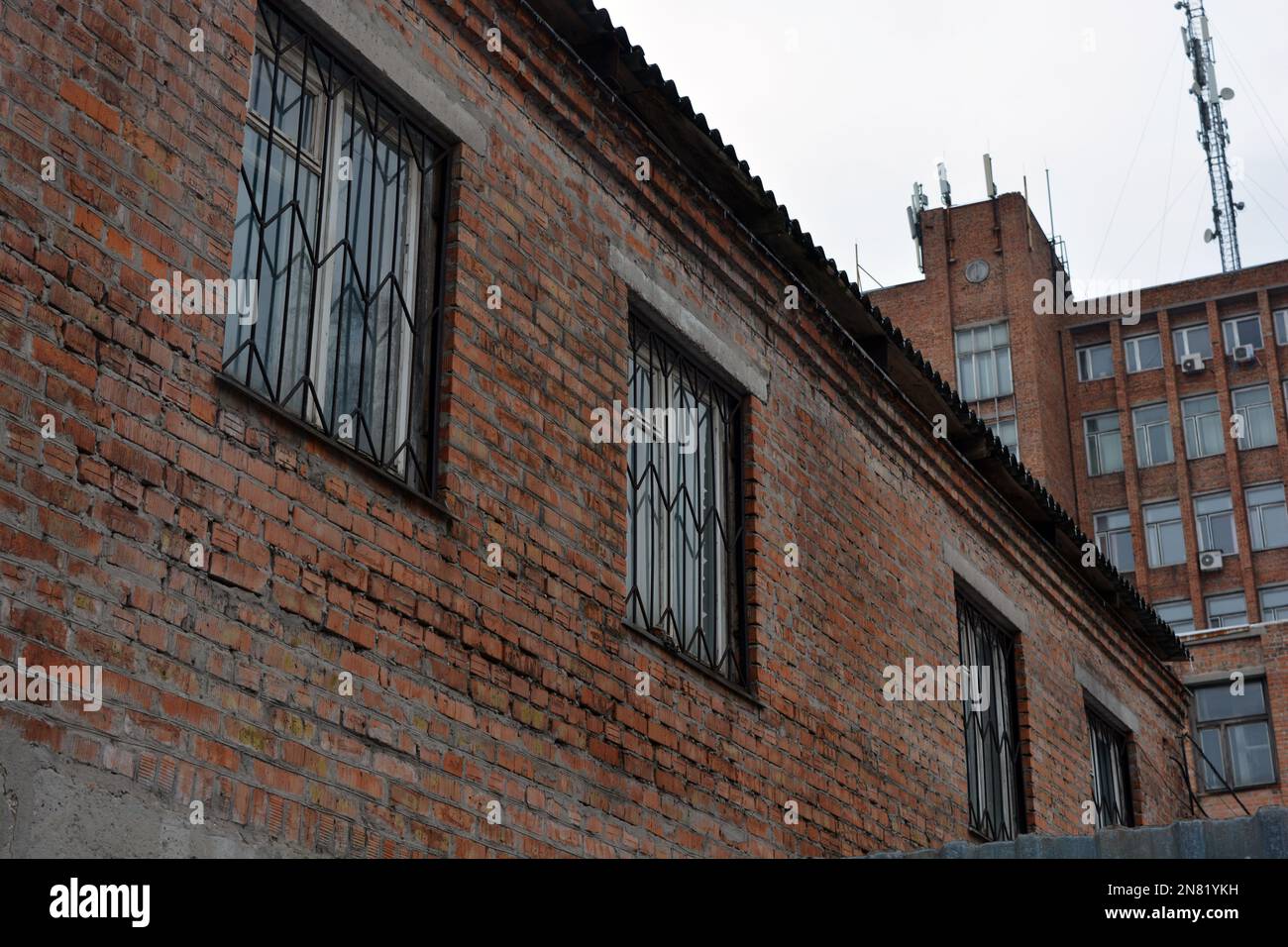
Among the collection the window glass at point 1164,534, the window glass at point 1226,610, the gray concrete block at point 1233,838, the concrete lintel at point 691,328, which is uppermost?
the window glass at point 1164,534

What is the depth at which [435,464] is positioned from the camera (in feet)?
23.9

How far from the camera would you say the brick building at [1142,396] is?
4731 centimetres

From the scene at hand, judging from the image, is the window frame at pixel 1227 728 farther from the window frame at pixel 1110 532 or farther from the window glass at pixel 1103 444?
the window glass at pixel 1103 444

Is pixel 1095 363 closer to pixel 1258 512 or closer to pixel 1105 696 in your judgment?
pixel 1258 512

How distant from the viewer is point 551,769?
7.42 meters

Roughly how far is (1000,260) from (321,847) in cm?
4493

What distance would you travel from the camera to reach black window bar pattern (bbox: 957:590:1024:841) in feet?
40.2

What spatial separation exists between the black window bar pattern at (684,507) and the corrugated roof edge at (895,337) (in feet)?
3.90

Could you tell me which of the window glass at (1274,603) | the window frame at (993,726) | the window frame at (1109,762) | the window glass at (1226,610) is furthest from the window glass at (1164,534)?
the window frame at (993,726)

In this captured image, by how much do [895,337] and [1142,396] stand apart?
1597 inches

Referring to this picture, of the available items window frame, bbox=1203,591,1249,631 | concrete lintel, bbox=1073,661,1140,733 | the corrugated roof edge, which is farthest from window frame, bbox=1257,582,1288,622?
concrete lintel, bbox=1073,661,1140,733

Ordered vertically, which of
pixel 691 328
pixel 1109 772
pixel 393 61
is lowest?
pixel 1109 772

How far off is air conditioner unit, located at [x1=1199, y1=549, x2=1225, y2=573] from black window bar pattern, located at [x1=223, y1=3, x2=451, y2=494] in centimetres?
4279

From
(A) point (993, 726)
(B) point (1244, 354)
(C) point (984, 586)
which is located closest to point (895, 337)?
(C) point (984, 586)
